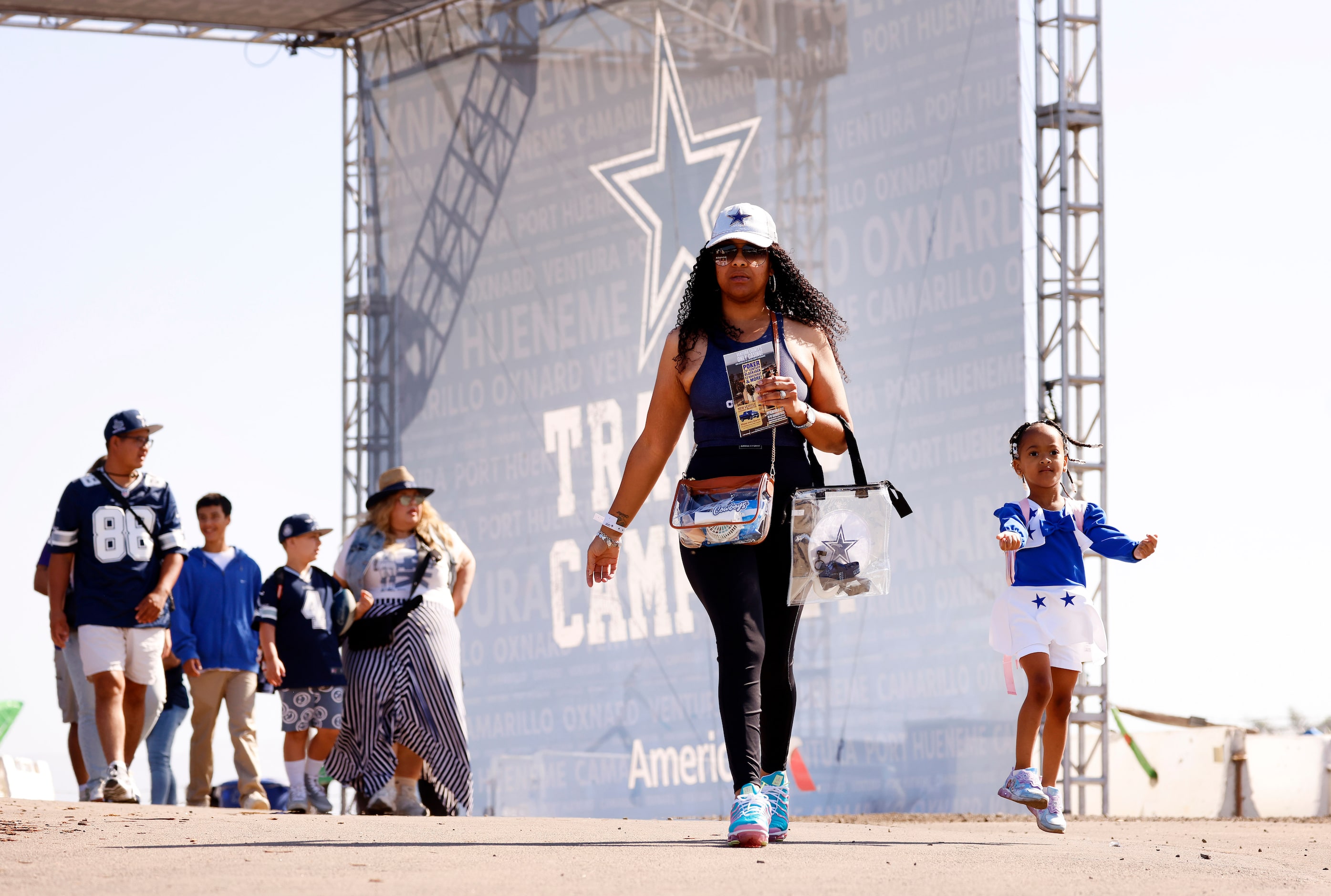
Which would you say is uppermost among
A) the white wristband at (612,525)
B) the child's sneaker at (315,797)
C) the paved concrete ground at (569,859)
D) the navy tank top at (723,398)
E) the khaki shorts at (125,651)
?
the navy tank top at (723,398)

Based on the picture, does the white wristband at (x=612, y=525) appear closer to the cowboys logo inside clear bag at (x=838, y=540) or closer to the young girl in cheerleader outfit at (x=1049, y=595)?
the cowboys logo inside clear bag at (x=838, y=540)

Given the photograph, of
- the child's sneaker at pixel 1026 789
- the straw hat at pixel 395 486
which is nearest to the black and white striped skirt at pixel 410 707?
the straw hat at pixel 395 486

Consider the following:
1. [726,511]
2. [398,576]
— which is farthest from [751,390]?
[398,576]

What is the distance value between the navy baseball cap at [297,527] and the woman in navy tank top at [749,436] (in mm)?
3582

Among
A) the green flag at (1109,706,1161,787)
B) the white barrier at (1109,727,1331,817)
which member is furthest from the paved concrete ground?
the green flag at (1109,706,1161,787)

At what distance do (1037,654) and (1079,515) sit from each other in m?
0.42

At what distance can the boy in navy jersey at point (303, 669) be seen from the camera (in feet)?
A: 24.0

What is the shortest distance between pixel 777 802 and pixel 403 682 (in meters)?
2.85

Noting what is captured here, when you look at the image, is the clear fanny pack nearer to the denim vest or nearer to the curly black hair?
the curly black hair

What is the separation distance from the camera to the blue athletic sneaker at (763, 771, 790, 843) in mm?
4195

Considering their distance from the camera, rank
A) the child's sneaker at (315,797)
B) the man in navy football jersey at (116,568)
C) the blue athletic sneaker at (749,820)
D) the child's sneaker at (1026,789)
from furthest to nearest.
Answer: the child's sneaker at (315,797) → the man in navy football jersey at (116,568) → the child's sneaker at (1026,789) → the blue athletic sneaker at (749,820)

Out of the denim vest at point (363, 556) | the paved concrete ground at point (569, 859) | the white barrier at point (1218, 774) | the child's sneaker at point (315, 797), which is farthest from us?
the white barrier at point (1218, 774)

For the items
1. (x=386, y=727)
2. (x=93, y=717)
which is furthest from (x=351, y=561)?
(x=93, y=717)

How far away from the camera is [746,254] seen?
4.22 m
